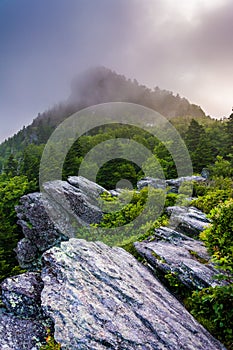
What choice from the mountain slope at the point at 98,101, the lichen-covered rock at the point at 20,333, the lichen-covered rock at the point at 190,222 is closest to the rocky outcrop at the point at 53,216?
the lichen-covered rock at the point at 190,222

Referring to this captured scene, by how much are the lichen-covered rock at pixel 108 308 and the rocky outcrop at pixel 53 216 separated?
1148 cm

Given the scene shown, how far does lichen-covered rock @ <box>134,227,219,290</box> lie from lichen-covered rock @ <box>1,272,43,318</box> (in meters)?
4.11

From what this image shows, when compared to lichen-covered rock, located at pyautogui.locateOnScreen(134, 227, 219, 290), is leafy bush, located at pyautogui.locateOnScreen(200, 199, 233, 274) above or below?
above

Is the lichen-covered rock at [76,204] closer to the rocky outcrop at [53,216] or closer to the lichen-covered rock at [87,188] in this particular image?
the rocky outcrop at [53,216]

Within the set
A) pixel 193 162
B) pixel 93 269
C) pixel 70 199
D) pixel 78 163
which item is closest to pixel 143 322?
pixel 93 269

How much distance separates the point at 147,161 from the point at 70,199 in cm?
1821

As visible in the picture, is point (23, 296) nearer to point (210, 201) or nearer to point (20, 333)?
point (20, 333)

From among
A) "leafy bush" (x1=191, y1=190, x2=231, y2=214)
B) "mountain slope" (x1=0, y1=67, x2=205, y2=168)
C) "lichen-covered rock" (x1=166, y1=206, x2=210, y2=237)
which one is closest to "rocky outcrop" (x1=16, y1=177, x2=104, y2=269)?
"leafy bush" (x1=191, y1=190, x2=231, y2=214)

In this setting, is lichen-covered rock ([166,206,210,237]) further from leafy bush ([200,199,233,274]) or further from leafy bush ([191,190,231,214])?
leafy bush ([200,199,233,274])

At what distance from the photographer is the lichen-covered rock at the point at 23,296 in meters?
7.14

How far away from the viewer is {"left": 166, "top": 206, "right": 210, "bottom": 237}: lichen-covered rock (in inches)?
471

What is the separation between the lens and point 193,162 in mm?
35031

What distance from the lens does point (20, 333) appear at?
654 centimetres

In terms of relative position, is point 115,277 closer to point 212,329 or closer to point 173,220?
point 212,329
